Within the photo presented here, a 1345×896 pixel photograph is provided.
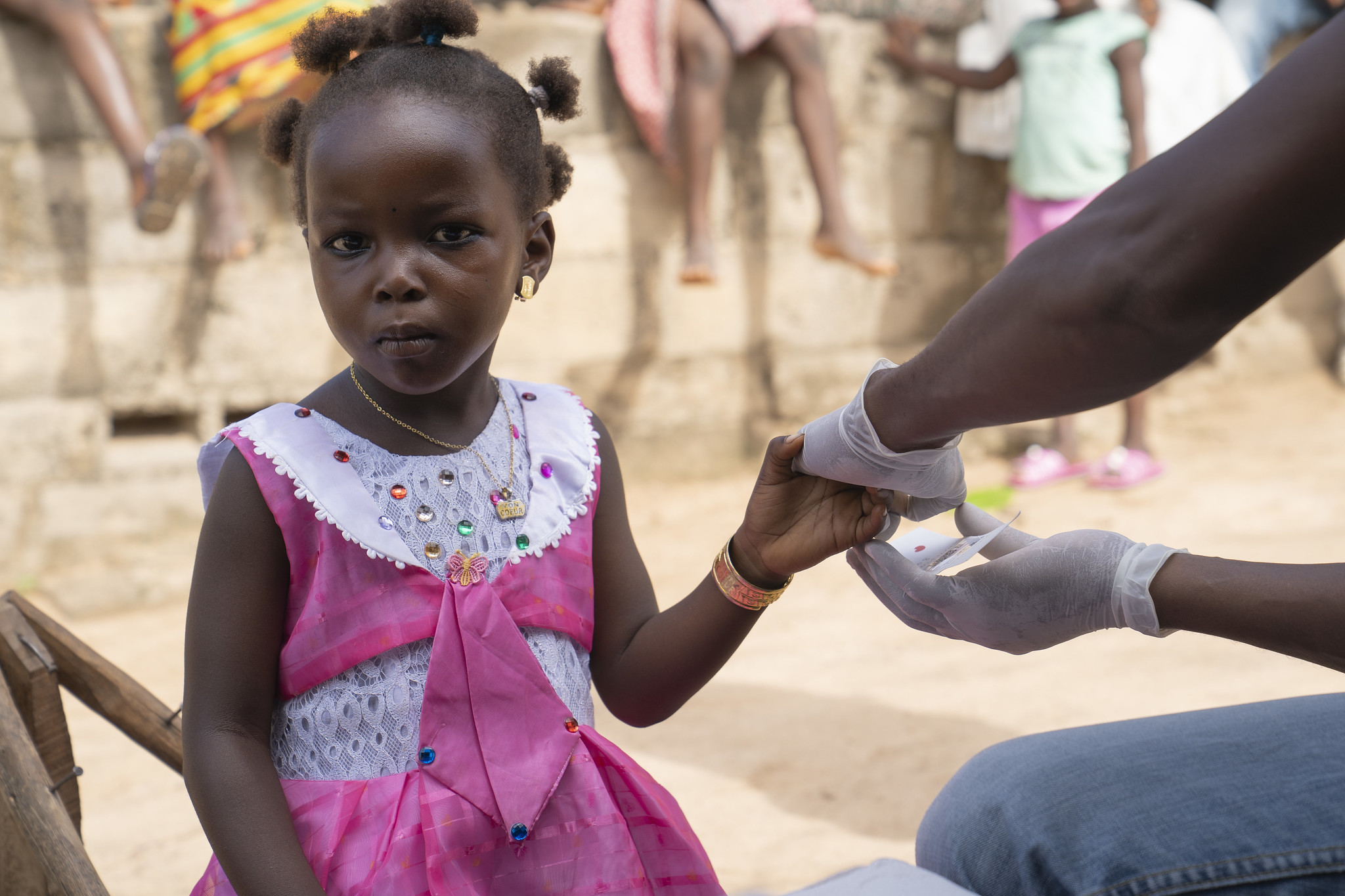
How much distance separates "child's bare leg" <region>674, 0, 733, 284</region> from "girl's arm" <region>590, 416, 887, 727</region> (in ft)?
11.6

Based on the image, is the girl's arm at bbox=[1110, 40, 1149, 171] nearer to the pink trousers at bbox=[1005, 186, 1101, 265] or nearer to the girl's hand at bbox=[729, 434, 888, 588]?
the pink trousers at bbox=[1005, 186, 1101, 265]

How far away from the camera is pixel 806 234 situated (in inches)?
214

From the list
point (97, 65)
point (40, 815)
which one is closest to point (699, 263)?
point (97, 65)

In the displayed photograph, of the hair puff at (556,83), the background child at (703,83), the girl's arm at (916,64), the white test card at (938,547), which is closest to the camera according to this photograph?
the white test card at (938,547)

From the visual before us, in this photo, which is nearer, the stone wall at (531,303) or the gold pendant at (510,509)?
the gold pendant at (510,509)

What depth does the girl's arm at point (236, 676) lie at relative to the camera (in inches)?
46.6

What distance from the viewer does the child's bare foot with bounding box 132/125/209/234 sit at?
3.87 m

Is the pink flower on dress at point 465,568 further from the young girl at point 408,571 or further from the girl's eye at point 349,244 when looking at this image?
the girl's eye at point 349,244

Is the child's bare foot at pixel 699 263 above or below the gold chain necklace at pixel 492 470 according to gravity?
below

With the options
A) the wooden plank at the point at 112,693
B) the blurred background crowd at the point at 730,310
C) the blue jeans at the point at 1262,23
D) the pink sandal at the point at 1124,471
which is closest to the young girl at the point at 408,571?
the wooden plank at the point at 112,693

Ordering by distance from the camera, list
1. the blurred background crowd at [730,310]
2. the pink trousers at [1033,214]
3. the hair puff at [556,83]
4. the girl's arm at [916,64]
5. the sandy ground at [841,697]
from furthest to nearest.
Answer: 1. the girl's arm at [916,64]
2. the pink trousers at [1033,214]
3. the blurred background crowd at [730,310]
4. the sandy ground at [841,697]
5. the hair puff at [556,83]

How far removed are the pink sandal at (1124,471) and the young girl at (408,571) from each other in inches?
159

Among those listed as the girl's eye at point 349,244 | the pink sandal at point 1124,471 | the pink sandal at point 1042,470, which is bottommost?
the pink sandal at point 1042,470

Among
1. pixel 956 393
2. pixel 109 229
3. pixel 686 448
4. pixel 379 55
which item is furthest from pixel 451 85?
pixel 686 448
